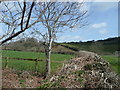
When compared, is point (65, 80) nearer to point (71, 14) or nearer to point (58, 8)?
point (71, 14)

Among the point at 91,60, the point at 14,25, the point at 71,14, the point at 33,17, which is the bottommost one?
the point at 91,60

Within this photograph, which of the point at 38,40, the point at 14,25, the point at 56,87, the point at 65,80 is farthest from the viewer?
the point at 38,40

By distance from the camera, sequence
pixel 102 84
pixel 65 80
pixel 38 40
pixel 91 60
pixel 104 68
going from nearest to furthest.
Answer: pixel 102 84 → pixel 65 80 → pixel 104 68 → pixel 91 60 → pixel 38 40

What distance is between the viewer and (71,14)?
4500mm

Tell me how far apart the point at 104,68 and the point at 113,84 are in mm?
1054

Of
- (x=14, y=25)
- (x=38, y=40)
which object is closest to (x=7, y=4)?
(x=14, y=25)

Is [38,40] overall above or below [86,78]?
above

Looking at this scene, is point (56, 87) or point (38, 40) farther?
point (38, 40)

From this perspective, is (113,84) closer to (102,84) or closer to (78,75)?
(102,84)

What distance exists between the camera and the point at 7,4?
12.2ft

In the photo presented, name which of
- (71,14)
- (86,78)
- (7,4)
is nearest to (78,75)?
(86,78)

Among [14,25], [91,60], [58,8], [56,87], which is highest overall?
[58,8]

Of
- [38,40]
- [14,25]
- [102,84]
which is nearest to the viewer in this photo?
[14,25]

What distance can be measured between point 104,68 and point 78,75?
1.13m
